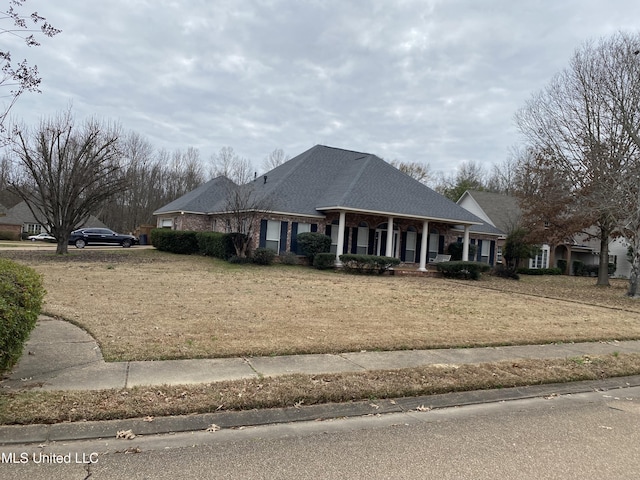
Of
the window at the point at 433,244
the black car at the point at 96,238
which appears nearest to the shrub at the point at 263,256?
the window at the point at 433,244

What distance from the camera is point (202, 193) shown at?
34.5 meters

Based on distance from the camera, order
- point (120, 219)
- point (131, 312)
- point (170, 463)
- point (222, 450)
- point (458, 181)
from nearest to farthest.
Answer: point (170, 463)
point (222, 450)
point (131, 312)
point (120, 219)
point (458, 181)

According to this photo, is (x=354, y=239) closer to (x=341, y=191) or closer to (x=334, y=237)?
(x=334, y=237)

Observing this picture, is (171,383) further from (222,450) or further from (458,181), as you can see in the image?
(458,181)

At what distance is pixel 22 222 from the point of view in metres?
57.9

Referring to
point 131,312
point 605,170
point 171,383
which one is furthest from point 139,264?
point 605,170

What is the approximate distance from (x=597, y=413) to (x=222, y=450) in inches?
183

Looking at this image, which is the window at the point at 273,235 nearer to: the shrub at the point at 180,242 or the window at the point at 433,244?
the shrub at the point at 180,242

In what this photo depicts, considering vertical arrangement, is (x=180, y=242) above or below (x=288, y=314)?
above

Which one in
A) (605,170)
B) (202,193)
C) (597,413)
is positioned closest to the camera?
(597,413)

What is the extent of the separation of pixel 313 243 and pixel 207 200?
11.6 meters

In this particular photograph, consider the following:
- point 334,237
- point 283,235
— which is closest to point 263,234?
point 283,235

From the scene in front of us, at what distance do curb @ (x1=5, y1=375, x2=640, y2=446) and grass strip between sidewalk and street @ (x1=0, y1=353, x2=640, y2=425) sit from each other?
3.7 inches

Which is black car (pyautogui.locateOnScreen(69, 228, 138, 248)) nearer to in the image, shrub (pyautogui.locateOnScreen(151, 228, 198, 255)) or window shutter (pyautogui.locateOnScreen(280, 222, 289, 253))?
shrub (pyautogui.locateOnScreen(151, 228, 198, 255))
